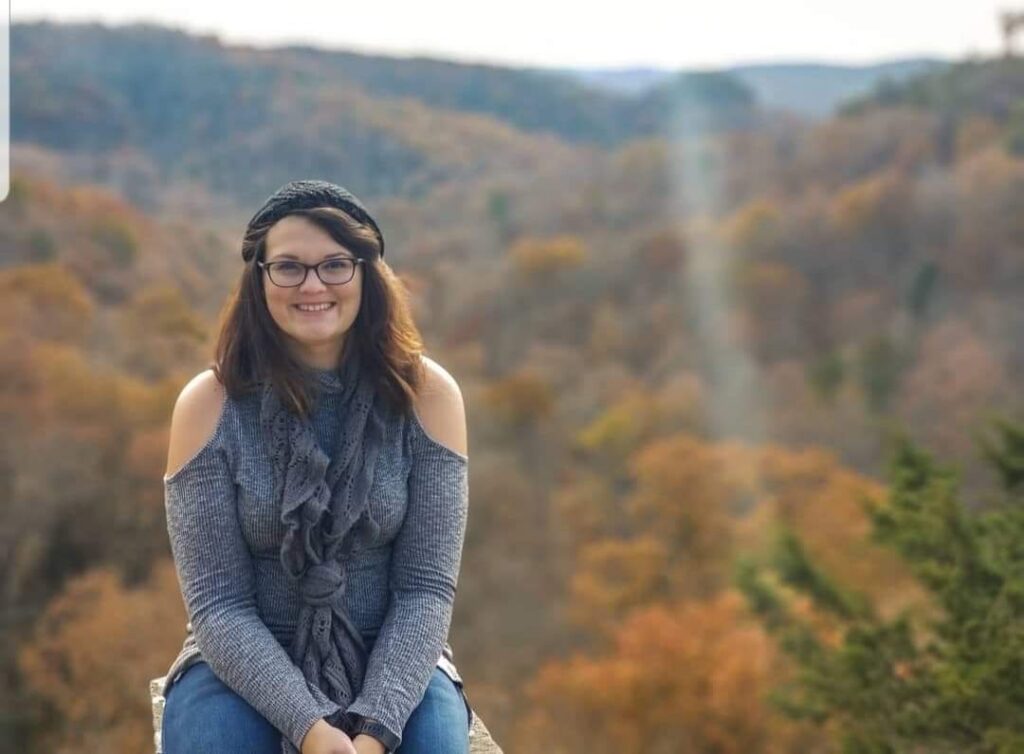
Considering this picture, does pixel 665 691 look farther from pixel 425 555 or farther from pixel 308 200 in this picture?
pixel 308 200

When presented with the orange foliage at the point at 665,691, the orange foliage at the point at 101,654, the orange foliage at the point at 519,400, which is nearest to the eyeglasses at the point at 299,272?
the orange foliage at the point at 101,654

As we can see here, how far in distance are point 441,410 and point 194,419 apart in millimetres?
359

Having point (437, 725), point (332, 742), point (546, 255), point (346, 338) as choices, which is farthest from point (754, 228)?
point (332, 742)

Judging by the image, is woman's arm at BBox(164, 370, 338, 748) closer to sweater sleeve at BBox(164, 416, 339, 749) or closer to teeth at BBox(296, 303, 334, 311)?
sweater sleeve at BBox(164, 416, 339, 749)

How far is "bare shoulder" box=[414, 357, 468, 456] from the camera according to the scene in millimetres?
1933

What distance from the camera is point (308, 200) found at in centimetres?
187

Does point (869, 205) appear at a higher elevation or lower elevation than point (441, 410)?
higher

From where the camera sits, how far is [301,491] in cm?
182

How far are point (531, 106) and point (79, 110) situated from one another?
11.4 m

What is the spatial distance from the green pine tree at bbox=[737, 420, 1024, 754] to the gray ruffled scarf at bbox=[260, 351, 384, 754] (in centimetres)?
187

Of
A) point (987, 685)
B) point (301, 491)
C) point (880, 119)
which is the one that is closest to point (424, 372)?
point (301, 491)

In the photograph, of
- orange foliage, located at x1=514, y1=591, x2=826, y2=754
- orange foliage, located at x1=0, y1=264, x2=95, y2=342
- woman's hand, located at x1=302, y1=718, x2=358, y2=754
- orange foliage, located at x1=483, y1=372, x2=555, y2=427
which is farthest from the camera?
orange foliage, located at x1=483, y1=372, x2=555, y2=427

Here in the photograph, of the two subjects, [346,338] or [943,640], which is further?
[943,640]

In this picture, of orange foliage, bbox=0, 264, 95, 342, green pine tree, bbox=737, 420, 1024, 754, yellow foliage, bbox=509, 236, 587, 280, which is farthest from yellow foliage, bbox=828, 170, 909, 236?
green pine tree, bbox=737, 420, 1024, 754
